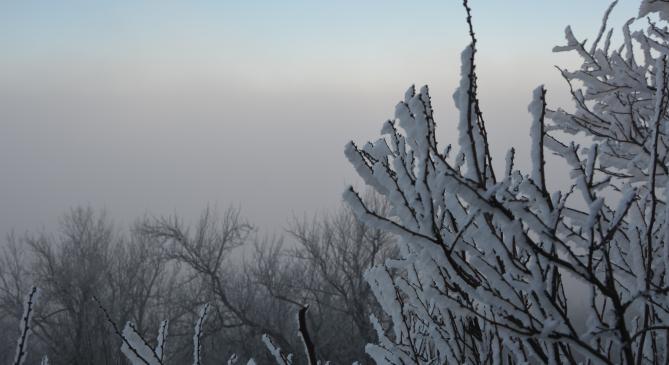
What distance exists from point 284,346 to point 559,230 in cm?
1842

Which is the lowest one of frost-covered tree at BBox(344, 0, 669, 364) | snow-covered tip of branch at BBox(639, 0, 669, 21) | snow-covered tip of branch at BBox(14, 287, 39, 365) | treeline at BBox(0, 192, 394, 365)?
frost-covered tree at BBox(344, 0, 669, 364)

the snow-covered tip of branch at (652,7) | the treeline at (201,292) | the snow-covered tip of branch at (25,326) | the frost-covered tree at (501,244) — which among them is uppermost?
the treeline at (201,292)

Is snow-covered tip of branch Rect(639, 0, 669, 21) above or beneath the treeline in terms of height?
beneath

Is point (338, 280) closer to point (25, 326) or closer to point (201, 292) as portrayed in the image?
point (201, 292)

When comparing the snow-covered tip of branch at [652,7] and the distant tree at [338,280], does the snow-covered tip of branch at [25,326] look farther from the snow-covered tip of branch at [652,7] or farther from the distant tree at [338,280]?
the distant tree at [338,280]

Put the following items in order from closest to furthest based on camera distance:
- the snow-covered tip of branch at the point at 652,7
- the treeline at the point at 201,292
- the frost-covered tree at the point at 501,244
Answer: the frost-covered tree at the point at 501,244
the snow-covered tip of branch at the point at 652,7
the treeline at the point at 201,292

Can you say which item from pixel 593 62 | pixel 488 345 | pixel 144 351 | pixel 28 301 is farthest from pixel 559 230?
pixel 593 62

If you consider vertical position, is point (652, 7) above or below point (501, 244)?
above

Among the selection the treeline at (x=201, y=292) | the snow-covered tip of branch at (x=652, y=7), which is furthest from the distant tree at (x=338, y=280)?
the snow-covered tip of branch at (x=652, y=7)

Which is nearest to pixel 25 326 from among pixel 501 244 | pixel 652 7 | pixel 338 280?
pixel 501 244

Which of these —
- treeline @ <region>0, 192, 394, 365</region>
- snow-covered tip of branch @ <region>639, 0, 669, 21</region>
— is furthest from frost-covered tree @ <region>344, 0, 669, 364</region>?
treeline @ <region>0, 192, 394, 365</region>

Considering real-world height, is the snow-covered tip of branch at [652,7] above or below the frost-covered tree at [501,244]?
above

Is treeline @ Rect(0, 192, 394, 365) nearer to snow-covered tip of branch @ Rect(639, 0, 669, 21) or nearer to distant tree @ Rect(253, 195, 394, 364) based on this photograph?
distant tree @ Rect(253, 195, 394, 364)

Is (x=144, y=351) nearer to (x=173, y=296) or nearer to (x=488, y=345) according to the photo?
(x=488, y=345)
